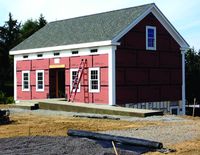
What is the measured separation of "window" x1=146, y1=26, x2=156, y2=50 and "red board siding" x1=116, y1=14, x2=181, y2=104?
1.03 feet

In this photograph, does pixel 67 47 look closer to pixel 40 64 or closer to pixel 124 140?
pixel 40 64

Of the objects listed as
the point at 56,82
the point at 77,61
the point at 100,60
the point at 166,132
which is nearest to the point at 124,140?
the point at 166,132

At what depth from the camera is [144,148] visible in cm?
1231

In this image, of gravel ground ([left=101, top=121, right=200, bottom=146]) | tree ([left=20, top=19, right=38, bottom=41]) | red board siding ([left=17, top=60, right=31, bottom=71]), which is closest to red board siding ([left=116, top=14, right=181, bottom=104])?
red board siding ([left=17, top=60, right=31, bottom=71])

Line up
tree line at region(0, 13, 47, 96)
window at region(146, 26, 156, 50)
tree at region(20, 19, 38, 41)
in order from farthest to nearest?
tree at region(20, 19, 38, 41), tree line at region(0, 13, 47, 96), window at region(146, 26, 156, 50)

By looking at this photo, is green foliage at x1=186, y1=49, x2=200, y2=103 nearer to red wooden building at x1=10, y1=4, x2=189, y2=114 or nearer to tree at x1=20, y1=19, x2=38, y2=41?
red wooden building at x1=10, y1=4, x2=189, y2=114

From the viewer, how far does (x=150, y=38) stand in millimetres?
31438

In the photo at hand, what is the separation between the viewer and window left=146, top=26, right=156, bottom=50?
102ft

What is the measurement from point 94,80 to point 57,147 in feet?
57.6

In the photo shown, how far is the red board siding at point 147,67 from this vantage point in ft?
95.4

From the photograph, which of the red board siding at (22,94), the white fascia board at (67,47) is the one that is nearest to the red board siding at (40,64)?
the white fascia board at (67,47)

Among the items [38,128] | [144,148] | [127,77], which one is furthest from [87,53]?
[144,148]

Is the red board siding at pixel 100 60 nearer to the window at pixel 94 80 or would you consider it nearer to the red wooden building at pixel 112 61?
the red wooden building at pixel 112 61

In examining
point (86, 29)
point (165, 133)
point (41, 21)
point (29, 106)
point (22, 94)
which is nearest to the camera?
point (165, 133)
